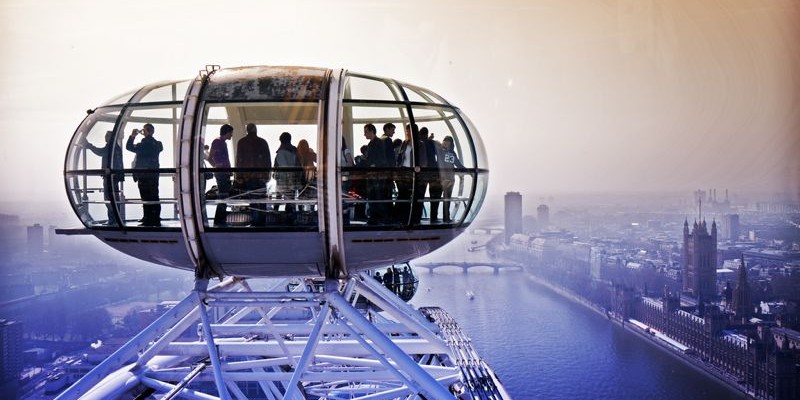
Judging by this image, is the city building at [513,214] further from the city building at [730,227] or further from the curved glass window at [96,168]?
the curved glass window at [96,168]

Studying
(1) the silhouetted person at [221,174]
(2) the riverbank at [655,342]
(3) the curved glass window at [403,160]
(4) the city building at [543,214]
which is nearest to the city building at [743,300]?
(2) the riverbank at [655,342]

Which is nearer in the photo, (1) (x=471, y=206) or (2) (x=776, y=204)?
(1) (x=471, y=206)

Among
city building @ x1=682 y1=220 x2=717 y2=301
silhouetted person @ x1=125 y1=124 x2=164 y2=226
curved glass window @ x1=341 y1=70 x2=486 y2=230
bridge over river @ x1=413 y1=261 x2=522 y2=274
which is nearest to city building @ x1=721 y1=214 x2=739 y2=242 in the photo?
city building @ x1=682 y1=220 x2=717 y2=301

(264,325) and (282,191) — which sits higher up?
(282,191)

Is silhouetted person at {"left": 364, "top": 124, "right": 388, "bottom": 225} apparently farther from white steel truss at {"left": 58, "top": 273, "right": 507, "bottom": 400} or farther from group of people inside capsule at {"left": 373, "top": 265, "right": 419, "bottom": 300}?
group of people inside capsule at {"left": 373, "top": 265, "right": 419, "bottom": 300}

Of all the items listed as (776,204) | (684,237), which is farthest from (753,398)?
(684,237)

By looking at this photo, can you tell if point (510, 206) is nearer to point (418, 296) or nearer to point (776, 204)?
point (418, 296)

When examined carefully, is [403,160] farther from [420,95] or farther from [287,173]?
[287,173]

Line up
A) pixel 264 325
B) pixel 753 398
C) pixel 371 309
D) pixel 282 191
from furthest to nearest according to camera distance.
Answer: pixel 753 398, pixel 371 309, pixel 264 325, pixel 282 191
